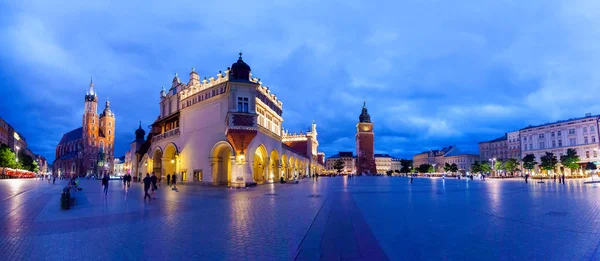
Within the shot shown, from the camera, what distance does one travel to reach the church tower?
134m

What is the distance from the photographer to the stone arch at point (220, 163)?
36144mm

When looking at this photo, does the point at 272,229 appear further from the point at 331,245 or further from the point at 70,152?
the point at 70,152

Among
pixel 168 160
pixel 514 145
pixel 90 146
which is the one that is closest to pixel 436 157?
pixel 514 145

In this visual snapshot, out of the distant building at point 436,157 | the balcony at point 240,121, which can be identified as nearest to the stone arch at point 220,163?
the balcony at point 240,121

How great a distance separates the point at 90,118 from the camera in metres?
136

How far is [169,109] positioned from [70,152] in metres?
119

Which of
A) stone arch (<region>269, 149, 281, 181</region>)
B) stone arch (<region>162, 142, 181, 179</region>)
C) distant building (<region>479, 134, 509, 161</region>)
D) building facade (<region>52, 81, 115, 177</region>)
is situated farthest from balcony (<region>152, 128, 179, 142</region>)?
distant building (<region>479, 134, 509, 161</region>)

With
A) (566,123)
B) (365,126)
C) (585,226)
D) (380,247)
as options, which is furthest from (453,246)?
(365,126)

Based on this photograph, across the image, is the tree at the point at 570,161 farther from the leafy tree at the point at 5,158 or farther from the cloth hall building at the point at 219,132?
the leafy tree at the point at 5,158

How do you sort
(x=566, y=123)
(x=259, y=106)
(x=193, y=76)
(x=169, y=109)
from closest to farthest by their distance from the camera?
(x=259, y=106), (x=193, y=76), (x=169, y=109), (x=566, y=123)

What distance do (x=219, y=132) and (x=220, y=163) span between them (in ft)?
12.6

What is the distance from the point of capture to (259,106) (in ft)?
130

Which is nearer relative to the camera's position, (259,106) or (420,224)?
(420,224)

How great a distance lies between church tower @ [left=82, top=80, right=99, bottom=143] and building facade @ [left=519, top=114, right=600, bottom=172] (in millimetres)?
146390
